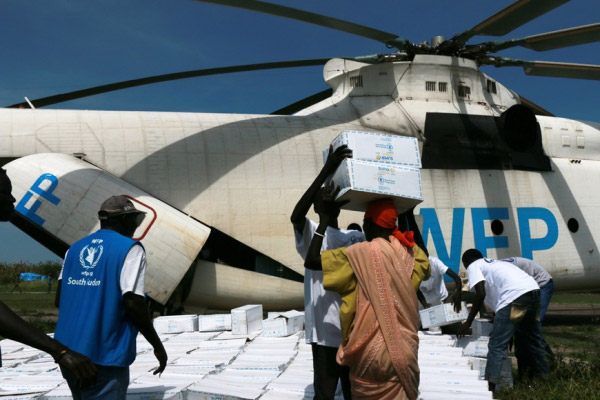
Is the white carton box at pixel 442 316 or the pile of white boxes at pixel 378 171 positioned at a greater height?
the pile of white boxes at pixel 378 171

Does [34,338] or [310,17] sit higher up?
[310,17]

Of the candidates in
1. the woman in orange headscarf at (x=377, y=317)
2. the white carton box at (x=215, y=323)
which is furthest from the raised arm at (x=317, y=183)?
the white carton box at (x=215, y=323)

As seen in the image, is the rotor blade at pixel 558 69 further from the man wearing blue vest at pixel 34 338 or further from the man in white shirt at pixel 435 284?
the man wearing blue vest at pixel 34 338

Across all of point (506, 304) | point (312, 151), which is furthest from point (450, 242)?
point (506, 304)

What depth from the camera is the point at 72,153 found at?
962cm

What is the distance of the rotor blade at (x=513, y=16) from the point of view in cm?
914

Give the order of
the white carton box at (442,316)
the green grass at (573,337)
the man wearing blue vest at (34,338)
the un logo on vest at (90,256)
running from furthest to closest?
the green grass at (573,337) → the white carton box at (442,316) → the un logo on vest at (90,256) → the man wearing blue vest at (34,338)

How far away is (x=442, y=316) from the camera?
21.9 ft

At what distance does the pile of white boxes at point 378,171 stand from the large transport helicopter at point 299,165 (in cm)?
539

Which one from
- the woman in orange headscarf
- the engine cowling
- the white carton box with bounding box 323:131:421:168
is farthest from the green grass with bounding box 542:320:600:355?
the woman in orange headscarf

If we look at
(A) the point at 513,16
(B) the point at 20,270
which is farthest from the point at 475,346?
(B) the point at 20,270

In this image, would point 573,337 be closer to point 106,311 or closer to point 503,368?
point 503,368

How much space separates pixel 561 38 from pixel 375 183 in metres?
7.98

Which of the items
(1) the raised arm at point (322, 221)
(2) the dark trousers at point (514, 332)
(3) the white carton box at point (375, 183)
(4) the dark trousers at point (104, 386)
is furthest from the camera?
(2) the dark trousers at point (514, 332)
